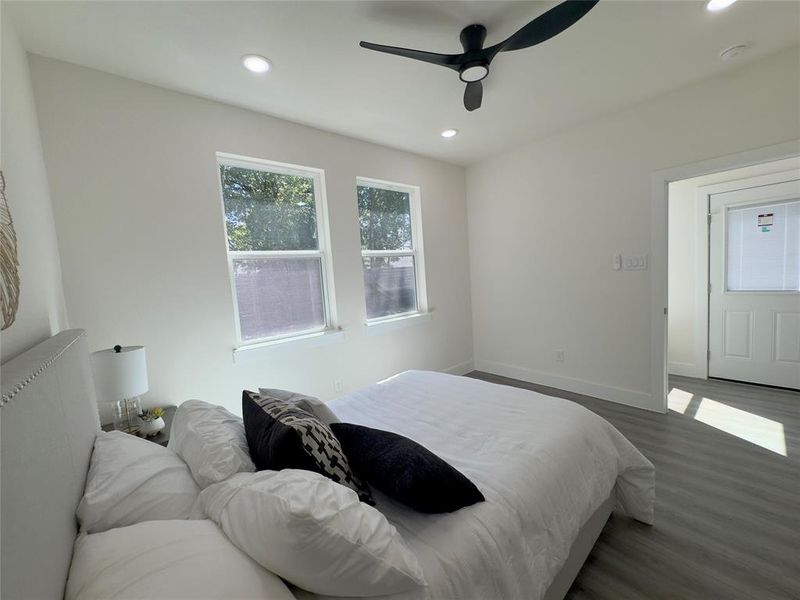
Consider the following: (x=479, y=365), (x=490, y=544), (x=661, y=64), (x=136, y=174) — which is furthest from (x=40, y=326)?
(x=479, y=365)

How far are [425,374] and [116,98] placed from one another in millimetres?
2604

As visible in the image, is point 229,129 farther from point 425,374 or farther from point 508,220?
point 508,220

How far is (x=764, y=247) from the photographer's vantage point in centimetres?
332

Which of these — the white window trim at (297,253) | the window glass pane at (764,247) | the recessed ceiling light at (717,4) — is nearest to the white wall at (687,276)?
the window glass pane at (764,247)

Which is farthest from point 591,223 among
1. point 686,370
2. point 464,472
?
point 464,472

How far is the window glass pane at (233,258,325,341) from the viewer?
2670 millimetres

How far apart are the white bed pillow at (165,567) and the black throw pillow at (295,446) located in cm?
24

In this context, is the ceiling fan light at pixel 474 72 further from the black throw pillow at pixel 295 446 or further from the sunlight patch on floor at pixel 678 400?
the sunlight patch on floor at pixel 678 400

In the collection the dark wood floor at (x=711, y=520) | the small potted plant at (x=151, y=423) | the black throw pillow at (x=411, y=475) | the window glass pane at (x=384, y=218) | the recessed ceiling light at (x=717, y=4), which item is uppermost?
the recessed ceiling light at (x=717, y=4)

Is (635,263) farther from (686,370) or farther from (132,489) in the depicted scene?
(132,489)

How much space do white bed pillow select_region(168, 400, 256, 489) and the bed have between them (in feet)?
0.90

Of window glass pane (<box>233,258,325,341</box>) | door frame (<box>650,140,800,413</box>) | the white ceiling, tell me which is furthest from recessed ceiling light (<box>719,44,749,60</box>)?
window glass pane (<box>233,258,325,341</box>)

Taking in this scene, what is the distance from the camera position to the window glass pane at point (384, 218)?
3.42 m

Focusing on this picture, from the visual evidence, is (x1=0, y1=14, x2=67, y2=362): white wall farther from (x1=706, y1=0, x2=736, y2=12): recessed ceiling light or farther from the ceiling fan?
(x1=706, y1=0, x2=736, y2=12): recessed ceiling light
